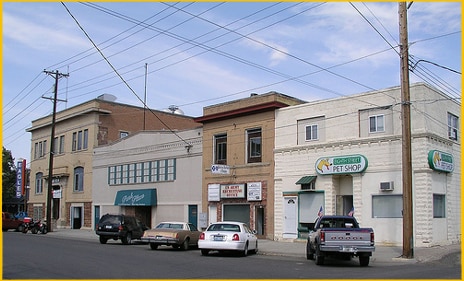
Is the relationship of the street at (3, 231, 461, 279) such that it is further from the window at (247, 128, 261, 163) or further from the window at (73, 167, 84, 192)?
the window at (73, 167, 84, 192)

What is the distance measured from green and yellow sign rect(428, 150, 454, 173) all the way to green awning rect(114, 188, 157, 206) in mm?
20082

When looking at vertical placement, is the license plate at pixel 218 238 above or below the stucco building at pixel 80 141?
below

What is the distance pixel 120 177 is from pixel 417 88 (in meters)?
24.9

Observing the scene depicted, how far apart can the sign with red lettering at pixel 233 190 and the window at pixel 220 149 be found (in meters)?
1.53

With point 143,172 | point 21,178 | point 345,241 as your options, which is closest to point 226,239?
point 345,241

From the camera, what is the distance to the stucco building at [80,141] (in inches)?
1785

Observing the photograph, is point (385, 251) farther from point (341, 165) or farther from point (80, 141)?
point (80, 141)

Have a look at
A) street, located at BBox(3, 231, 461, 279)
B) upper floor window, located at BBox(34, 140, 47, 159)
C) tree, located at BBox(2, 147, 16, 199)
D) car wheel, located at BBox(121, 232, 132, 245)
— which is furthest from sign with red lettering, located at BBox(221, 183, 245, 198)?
tree, located at BBox(2, 147, 16, 199)

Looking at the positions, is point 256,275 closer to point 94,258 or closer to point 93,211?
point 94,258

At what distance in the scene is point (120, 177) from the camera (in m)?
41.8

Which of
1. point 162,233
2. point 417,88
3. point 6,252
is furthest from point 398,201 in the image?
point 6,252

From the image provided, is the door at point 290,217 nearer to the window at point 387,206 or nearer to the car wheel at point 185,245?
the window at point 387,206

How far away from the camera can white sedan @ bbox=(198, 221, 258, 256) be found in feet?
67.1

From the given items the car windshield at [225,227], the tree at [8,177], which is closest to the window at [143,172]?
the car windshield at [225,227]
